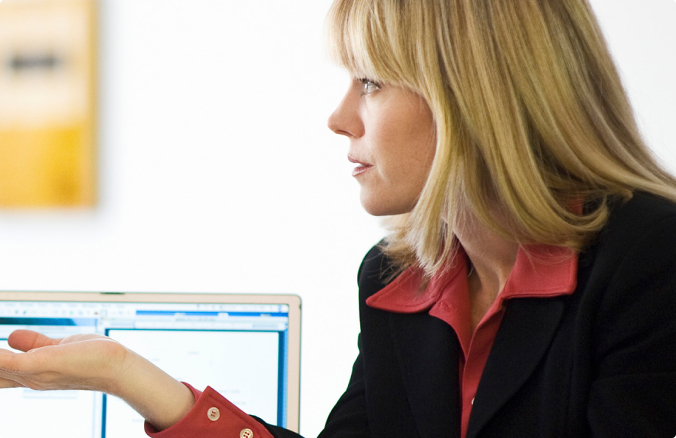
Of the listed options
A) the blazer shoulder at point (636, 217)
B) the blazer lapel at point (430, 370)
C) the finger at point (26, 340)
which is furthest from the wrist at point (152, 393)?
the blazer shoulder at point (636, 217)

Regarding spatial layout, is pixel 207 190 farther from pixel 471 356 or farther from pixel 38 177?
pixel 471 356

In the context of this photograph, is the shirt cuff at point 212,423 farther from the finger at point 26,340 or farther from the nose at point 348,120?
the nose at point 348,120

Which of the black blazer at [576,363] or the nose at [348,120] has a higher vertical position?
the nose at [348,120]

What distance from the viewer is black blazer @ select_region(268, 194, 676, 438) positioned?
64 cm

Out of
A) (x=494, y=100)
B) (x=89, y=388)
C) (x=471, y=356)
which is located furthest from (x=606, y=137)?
(x=89, y=388)

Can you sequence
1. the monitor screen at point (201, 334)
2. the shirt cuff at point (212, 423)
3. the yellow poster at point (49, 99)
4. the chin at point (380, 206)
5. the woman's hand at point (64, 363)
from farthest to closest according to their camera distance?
the yellow poster at point (49, 99) < the monitor screen at point (201, 334) < the chin at point (380, 206) < the shirt cuff at point (212, 423) < the woman's hand at point (64, 363)

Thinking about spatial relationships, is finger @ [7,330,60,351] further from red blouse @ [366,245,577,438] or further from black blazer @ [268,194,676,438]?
red blouse @ [366,245,577,438]

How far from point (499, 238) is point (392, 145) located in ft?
0.63

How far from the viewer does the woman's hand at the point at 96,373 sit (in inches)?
25.0

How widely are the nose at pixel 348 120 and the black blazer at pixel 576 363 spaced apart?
0.28m

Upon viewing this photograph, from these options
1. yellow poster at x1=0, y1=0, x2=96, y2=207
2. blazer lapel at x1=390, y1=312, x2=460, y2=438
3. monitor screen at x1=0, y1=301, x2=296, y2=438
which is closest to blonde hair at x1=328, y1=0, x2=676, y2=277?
blazer lapel at x1=390, y1=312, x2=460, y2=438

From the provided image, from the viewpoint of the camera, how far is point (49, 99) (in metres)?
1.63

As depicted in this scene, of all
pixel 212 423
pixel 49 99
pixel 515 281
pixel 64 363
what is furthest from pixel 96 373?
pixel 49 99

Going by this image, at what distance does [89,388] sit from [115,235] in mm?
1034
